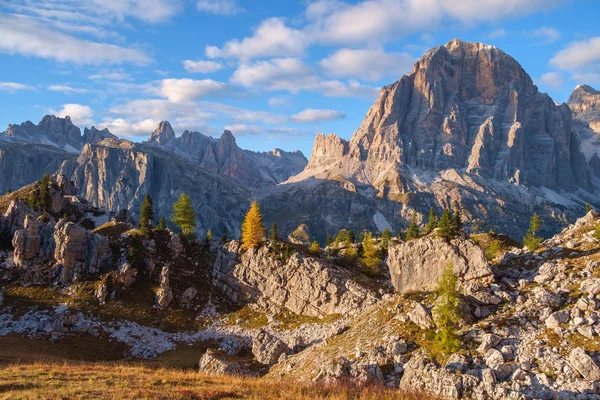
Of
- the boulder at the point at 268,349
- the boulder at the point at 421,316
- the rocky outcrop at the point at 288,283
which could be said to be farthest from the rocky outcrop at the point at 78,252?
the boulder at the point at 421,316

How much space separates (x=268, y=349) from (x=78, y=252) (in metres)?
40.8

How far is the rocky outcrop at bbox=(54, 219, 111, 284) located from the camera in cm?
6425

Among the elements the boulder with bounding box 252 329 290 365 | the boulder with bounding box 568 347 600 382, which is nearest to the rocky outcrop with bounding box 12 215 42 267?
the boulder with bounding box 252 329 290 365

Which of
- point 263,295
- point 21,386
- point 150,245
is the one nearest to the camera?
point 21,386

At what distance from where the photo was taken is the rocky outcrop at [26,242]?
65062mm

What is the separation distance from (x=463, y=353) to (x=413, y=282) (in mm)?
16228

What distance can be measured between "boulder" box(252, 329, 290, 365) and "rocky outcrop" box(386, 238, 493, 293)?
54.5ft

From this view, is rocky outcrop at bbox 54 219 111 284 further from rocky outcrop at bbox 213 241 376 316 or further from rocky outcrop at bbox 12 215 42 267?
rocky outcrop at bbox 213 241 376 316

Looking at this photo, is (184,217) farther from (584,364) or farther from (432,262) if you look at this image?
(584,364)

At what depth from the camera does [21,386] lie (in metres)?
22.6

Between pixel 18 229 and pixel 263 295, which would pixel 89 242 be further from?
pixel 263 295

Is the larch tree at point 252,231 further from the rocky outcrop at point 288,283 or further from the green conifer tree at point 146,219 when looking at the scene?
the green conifer tree at point 146,219

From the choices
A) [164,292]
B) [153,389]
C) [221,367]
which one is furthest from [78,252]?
[153,389]

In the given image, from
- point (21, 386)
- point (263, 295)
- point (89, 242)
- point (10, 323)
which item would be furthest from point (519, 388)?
point (89, 242)
